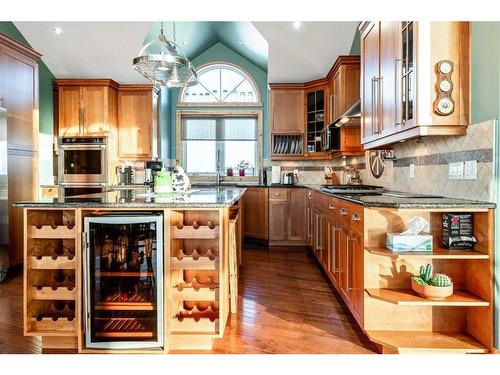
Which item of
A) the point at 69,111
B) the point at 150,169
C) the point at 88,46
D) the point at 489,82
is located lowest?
the point at 150,169

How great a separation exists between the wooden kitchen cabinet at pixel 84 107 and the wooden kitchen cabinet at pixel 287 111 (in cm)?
252

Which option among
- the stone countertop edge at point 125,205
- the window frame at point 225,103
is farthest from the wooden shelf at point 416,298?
the window frame at point 225,103

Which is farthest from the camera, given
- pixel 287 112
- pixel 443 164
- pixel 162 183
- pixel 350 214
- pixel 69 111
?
pixel 287 112

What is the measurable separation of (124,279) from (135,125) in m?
4.18

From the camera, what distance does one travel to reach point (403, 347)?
2115mm

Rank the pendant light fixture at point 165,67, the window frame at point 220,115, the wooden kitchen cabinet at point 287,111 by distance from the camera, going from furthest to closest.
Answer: the window frame at point 220,115 → the wooden kitchen cabinet at point 287,111 → the pendant light fixture at point 165,67

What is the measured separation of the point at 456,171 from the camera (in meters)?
2.38

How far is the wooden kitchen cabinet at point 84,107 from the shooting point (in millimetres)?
5809

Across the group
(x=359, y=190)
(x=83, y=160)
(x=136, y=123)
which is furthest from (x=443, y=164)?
(x=83, y=160)

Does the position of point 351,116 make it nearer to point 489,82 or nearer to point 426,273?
point 489,82

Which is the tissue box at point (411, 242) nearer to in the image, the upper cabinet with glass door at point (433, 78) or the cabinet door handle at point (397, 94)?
the upper cabinet with glass door at point (433, 78)
